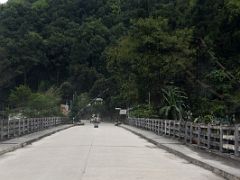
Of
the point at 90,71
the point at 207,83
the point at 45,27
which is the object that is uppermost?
the point at 45,27

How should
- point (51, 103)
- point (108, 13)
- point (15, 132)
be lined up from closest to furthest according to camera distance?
1. point (15, 132)
2. point (51, 103)
3. point (108, 13)

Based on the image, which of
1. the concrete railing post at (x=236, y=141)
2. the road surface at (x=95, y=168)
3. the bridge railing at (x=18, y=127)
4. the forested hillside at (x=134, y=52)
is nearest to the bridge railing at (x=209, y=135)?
the concrete railing post at (x=236, y=141)

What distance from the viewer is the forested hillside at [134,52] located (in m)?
52.0

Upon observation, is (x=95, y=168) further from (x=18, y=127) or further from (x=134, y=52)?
(x=134, y=52)

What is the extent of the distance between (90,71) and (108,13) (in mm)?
17477

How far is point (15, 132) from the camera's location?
3102cm

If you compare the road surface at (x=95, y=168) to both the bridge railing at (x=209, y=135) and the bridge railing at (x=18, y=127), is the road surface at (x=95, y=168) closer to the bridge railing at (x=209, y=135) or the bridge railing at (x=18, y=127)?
the bridge railing at (x=209, y=135)

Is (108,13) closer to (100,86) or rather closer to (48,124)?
(100,86)

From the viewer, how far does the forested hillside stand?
171 ft

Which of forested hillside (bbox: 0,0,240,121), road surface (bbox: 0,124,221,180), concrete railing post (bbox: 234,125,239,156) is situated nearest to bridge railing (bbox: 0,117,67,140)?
road surface (bbox: 0,124,221,180)

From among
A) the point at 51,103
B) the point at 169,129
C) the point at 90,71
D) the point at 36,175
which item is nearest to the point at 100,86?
the point at 90,71

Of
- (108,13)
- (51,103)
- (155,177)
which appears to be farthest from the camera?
(108,13)

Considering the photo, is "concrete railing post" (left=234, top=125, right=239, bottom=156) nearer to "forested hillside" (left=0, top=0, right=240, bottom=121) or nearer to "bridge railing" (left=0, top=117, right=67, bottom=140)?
"forested hillside" (left=0, top=0, right=240, bottom=121)

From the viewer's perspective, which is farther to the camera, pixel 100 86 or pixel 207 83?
pixel 100 86
